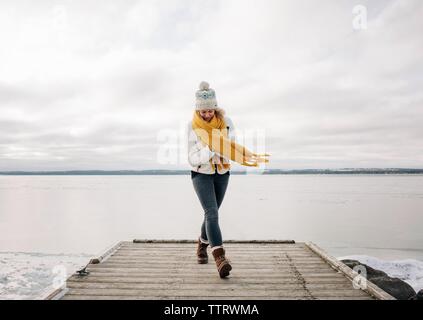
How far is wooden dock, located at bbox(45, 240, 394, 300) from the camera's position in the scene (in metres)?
3.81

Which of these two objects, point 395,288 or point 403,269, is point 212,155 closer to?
point 395,288

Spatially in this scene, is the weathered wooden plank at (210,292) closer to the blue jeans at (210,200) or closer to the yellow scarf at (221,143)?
the blue jeans at (210,200)

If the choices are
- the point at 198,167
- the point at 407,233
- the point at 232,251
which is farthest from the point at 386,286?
the point at 407,233

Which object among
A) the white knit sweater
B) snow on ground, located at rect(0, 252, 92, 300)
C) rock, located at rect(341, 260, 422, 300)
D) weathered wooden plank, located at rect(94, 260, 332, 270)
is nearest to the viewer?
the white knit sweater

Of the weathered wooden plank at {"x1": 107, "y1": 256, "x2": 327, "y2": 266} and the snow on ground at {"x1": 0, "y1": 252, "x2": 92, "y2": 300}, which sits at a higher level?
the weathered wooden plank at {"x1": 107, "y1": 256, "x2": 327, "y2": 266}

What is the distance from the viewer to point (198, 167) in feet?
14.8

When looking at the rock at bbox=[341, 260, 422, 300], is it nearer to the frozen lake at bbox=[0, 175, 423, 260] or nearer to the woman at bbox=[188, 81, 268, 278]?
the woman at bbox=[188, 81, 268, 278]

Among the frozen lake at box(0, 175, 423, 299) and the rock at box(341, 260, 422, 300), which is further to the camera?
the frozen lake at box(0, 175, 423, 299)

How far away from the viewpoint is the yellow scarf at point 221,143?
14.4 feet

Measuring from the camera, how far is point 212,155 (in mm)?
4359

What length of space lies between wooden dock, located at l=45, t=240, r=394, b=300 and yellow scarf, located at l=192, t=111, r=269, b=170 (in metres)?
1.46

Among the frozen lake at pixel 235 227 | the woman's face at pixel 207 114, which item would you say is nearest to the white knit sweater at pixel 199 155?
the woman's face at pixel 207 114

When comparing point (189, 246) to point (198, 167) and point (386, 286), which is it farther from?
point (386, 286)

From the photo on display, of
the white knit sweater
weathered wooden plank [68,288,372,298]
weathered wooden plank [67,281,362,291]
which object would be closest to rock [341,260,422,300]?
weathered wooden plank [67,281,362,291]
